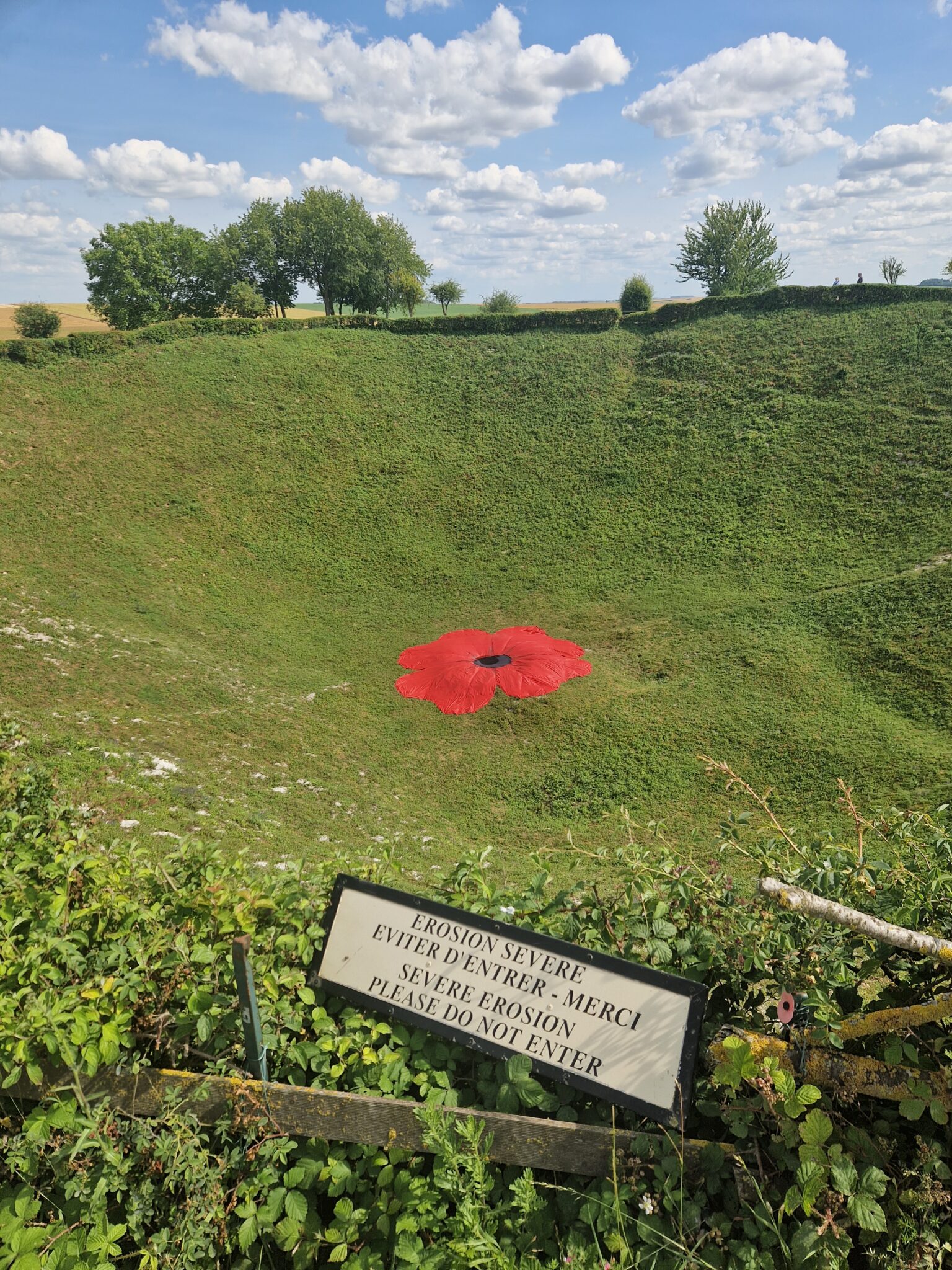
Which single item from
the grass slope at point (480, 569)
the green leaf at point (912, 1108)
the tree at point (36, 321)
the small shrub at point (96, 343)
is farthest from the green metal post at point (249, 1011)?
the tree at point (36, 321)

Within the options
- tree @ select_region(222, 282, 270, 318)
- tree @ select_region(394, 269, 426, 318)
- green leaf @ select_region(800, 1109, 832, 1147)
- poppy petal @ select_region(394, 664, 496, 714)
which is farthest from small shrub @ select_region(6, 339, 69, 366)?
green leaf @ select_region(800, 1109, 832, 1147)

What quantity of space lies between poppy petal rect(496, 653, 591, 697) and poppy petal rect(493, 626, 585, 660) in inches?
8.1

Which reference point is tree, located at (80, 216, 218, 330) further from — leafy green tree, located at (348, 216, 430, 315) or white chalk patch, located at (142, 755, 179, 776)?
white chalk patch, located at (142, 755, 179, 776)

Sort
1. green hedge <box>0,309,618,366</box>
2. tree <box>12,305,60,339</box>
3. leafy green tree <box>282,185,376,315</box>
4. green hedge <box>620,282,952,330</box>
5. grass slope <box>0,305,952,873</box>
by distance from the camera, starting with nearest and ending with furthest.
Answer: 1. grass slope <box>0,305,952,873</box>
2. green hedge <box>0,309,618,366</box>
3. green hedge <box>620,282,952,330</box>
4. tree <box>12,305,60,339</box>
5. leafy green tree <box>282,185,376,315</box>

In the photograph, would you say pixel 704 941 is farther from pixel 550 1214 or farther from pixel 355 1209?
pixel 355 1209

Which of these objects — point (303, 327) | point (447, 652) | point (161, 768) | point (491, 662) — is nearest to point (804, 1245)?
point (161, 768)

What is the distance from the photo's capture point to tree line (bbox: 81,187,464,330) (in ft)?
121

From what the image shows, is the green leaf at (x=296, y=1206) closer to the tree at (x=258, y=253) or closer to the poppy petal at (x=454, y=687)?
the poppy petal at (x=454, y=687)

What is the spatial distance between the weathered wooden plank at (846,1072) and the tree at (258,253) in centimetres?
4118

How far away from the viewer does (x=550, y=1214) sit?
1.95 metres

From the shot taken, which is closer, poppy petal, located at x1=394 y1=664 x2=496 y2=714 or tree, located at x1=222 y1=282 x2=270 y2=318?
poppy petal, located at x1=394 y1=664 x2=496 y2=714

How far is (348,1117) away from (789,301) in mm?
26890

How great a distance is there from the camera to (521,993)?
2105 mm

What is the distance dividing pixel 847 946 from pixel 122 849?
2.33 m
